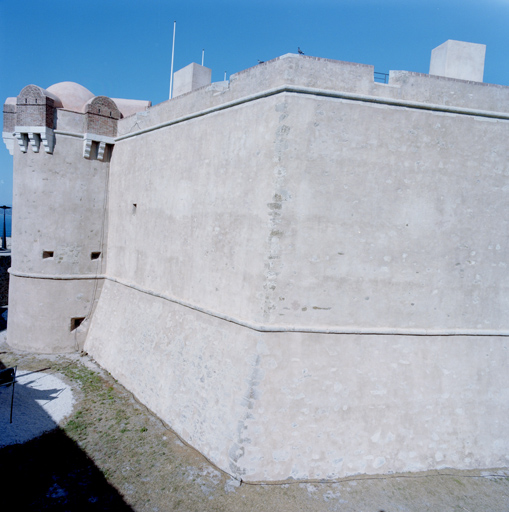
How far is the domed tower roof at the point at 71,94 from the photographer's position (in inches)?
475

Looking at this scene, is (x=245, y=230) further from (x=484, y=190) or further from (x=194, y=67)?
(x=194, y=67)

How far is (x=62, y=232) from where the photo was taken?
37.9ft

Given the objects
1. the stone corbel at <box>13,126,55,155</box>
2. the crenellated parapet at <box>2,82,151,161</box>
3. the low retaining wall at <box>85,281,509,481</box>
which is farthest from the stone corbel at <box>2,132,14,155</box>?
the low retaining wall at <box>85,281,509,481</box>

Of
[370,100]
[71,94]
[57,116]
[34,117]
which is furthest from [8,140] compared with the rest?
[370,100]

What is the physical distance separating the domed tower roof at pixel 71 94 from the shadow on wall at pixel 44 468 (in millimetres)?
8672

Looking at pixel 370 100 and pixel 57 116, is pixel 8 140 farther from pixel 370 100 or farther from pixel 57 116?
pixel 370 100

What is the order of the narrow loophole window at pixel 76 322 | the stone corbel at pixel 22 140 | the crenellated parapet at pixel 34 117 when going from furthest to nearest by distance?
1. the narrow loophole window at pixel 76 322
2. the stone corbel at pixel 22 140
3. the crenellated parapet at pixel 34 117

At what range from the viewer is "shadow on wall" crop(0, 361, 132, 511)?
5.98 m

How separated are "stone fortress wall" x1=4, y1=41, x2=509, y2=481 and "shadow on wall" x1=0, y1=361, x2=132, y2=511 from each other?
1.88 metres

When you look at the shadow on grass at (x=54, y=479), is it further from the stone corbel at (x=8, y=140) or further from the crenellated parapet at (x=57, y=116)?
the stone corbel at (x=8, y=140)

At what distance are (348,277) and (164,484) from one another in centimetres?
483

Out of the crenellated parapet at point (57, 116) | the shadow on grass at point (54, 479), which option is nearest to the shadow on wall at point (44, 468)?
the shadow on grass at point (54, 479)

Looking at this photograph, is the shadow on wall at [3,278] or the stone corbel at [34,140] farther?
the shadow on wall at [3,278]

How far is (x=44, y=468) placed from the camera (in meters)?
6.70
